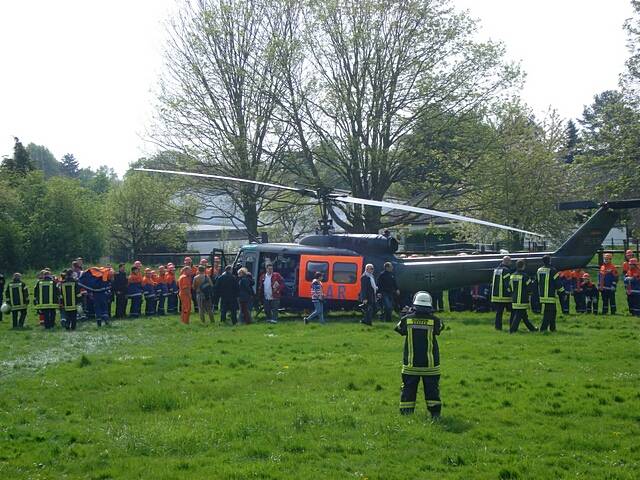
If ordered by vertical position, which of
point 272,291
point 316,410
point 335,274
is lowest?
point 316,410

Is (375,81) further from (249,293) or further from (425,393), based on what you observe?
(425,393)

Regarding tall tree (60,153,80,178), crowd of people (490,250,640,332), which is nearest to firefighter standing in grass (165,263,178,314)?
crowd of people (490,250,640,332)

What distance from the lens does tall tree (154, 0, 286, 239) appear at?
1361 inches

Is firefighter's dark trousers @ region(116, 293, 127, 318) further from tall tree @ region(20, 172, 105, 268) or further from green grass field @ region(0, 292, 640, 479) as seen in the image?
tall tree @ region(20, 172, 105, 268)

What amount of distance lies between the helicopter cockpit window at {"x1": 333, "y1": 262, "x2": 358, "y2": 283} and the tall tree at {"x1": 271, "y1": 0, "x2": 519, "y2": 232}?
13.1 meters

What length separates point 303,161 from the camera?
35031 millimetres

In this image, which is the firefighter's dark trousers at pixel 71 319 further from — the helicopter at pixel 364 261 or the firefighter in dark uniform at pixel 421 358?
the firefighter in dark uniform at pixel 421 358

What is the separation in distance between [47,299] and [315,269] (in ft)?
24.2

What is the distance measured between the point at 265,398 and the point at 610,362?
632cm

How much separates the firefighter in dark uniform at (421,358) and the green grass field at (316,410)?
0.29 meters

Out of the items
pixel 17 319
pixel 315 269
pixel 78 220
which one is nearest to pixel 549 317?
pixel 315 269

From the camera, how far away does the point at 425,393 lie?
9.64m

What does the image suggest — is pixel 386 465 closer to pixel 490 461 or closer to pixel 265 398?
pixel 490 461

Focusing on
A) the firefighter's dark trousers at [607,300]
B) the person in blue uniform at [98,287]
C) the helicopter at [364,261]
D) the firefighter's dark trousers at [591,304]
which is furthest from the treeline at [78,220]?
the firefighter's dark trousers at [607,300]
